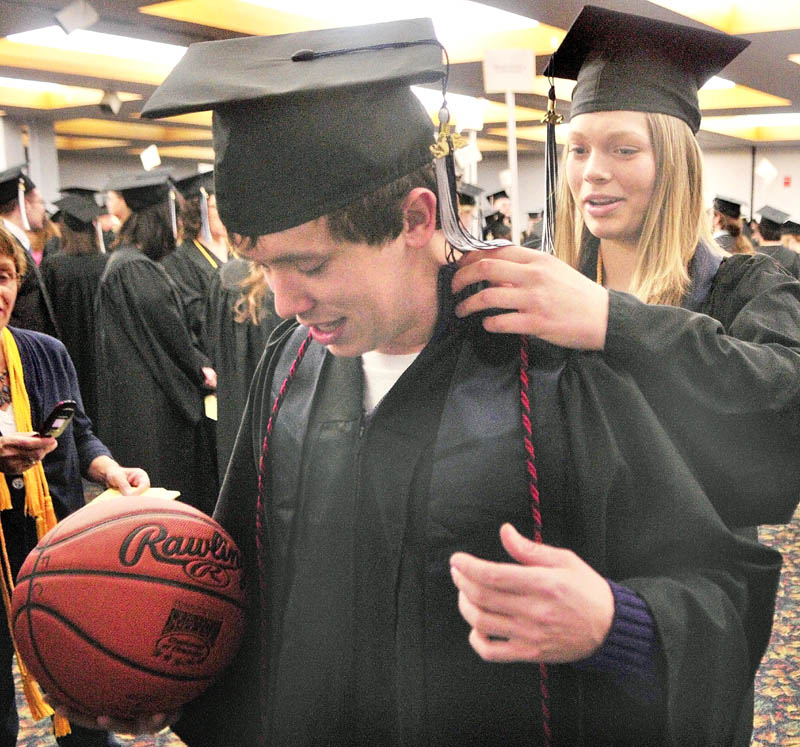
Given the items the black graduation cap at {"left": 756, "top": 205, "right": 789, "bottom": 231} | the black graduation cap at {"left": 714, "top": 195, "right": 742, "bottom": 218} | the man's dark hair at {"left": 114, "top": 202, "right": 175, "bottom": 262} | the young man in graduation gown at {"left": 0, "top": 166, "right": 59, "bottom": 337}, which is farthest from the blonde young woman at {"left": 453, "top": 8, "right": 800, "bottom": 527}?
the black graduation cap at {"left": 756, "top": 205, "right": 789, "bottom": 231}

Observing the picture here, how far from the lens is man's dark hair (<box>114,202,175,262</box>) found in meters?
4.85

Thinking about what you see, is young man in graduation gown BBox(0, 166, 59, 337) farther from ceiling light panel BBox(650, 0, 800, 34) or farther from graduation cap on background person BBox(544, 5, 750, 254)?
ceiling light panel BBox(650, 0, 800, 34)

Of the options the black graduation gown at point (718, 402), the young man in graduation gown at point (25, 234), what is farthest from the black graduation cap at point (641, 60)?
the young man in graduation gown at point (25, 234)

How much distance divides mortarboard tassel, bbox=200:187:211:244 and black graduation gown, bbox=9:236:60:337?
3.05 feet

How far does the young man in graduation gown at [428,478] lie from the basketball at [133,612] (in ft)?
0.44

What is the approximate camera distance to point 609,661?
3.27 ft

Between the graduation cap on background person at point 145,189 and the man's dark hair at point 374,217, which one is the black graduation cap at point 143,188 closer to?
the graduation cap on background person at point 145,189

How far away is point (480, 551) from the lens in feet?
3.62

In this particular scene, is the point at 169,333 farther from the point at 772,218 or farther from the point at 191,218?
the point at 772,218

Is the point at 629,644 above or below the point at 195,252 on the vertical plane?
below

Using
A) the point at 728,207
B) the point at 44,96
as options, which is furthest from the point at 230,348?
the point at 44,96

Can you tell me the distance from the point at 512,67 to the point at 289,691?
1166 millimetres

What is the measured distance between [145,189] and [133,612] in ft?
12.9

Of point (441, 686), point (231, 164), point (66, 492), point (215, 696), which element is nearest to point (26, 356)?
point (66, 492)
